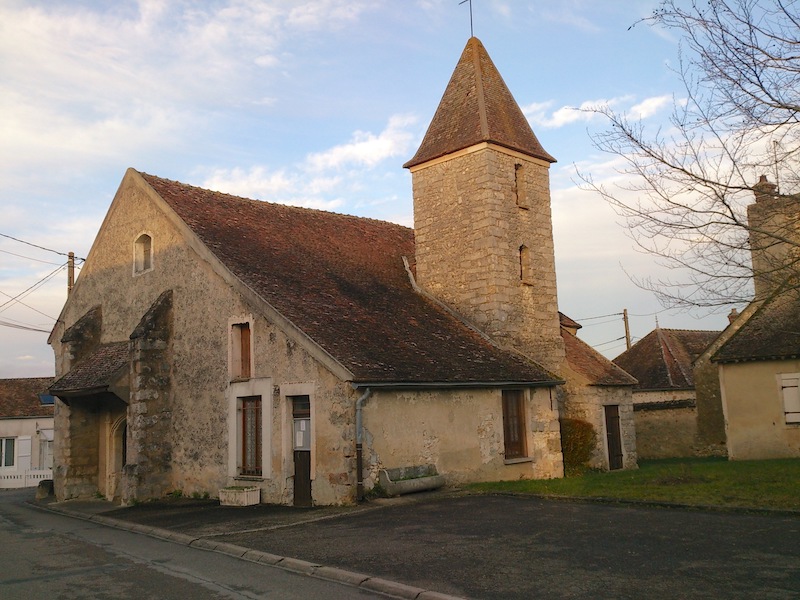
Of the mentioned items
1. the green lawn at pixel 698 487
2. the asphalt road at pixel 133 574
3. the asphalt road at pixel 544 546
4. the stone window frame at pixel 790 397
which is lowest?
the asphalt road at pixel 133 574

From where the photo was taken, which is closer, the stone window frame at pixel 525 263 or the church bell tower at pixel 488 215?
the church bell tower at pixel 488 215

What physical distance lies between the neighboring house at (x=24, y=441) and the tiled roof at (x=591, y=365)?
2675cm

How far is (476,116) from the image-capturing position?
805 inches

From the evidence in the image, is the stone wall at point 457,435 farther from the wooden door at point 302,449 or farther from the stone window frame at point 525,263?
the stone window frame at point 525,263

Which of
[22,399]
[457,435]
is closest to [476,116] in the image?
[457,435]

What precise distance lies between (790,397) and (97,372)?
63.1 feet

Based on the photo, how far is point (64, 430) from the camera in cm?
1956

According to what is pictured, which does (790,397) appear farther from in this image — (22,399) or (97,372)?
(22,399)

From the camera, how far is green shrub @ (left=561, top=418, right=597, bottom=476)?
1972cm

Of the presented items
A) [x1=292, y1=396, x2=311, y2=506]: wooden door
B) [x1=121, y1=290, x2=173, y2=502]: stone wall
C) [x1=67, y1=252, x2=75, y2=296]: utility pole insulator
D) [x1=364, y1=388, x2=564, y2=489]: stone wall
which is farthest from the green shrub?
[x1=67, y1=252, x2=75, y2=296]: utility pole insulator

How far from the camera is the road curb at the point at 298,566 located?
7.05 m

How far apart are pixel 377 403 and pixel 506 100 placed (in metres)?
11.9

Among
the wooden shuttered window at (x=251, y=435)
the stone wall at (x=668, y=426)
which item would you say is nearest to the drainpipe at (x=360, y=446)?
the wooden shuttered window at (x=251, y=435)

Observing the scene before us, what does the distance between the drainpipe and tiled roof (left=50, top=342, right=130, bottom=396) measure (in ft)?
23.2
